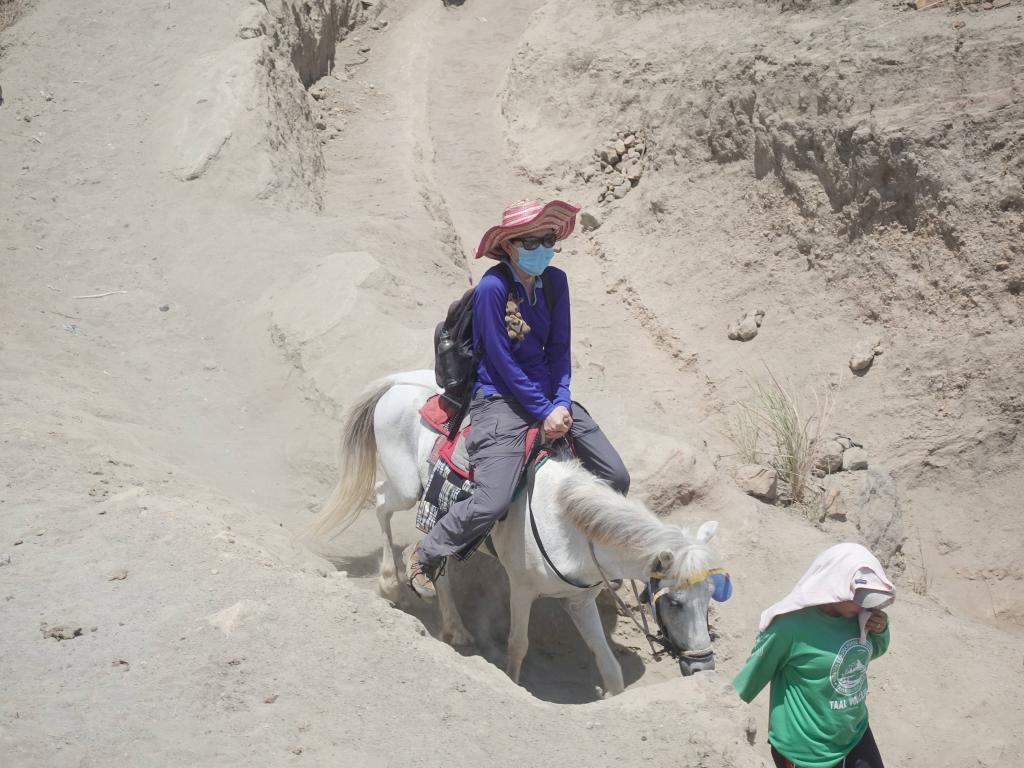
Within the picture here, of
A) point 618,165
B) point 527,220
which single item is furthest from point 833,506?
point 618,165

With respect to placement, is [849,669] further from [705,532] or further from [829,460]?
[829,460]

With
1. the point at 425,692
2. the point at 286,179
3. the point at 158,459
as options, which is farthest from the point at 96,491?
the point at 286,179

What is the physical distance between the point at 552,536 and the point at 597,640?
67 centimetres

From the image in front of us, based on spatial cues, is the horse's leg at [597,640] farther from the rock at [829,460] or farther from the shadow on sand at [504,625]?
the rock at [829,460]

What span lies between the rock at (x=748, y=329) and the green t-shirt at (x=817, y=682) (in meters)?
6.07

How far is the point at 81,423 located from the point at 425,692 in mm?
2880

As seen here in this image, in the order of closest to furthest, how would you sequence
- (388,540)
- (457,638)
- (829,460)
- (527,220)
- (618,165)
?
1. (527,220)
2. (457,638)
3. (388,540)
4. (829,460)
5. (618,165)

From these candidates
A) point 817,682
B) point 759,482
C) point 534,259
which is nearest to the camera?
point 817,682

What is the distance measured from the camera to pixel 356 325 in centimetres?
676

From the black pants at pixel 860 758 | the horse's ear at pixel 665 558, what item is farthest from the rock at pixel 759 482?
the black pants at pixel 860 758

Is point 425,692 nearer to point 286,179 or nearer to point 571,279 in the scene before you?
point 286,179

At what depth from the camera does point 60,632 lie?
3.46 meters

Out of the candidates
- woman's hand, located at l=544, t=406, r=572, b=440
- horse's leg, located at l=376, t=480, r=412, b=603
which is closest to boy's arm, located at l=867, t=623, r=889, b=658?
woman's hand, located at l=544, t=406, r=572, b=440

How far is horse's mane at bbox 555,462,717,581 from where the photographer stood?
3.89m
